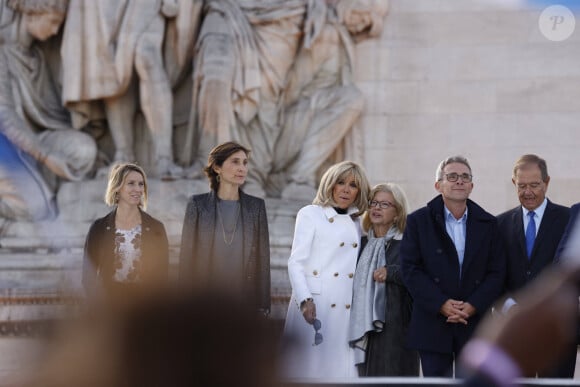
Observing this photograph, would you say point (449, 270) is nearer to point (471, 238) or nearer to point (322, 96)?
point (471, 238)

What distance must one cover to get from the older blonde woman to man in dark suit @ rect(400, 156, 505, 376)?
213 mm

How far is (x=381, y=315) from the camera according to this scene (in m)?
5.40

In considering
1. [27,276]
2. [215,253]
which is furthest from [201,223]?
[27,276]

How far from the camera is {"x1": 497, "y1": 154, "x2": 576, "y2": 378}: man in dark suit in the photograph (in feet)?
17.6

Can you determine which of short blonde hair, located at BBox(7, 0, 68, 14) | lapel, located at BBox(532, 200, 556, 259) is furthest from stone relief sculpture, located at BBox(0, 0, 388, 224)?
lapel, located at BBox(532, 200, 556, 259)

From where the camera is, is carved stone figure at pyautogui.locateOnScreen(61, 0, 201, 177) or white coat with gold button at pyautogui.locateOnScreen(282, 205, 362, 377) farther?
carved stone figure at pyautogui.locateOnScreen(61, 0, 201, 177)

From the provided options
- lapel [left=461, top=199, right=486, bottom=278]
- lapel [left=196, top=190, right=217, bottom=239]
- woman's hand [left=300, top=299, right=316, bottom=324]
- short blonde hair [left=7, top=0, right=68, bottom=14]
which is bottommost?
woman's hand [left=300, top=299, right=316, bottom=324]

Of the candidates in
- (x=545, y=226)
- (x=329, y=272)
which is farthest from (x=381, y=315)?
(x=545, y=226)

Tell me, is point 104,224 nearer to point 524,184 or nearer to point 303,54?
point 524,184

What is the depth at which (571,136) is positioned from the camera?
29.5ft

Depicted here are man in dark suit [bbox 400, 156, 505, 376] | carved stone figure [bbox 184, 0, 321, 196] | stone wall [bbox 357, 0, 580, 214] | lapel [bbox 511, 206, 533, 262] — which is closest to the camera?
man in dark suit [bbox 400, 156, 505, 376]

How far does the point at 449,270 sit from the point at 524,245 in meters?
0.50

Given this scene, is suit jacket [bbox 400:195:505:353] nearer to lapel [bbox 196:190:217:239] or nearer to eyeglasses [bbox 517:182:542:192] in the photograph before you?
eyeglasses [bbox 517:182:542:192]

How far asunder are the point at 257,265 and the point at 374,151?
375 cm
